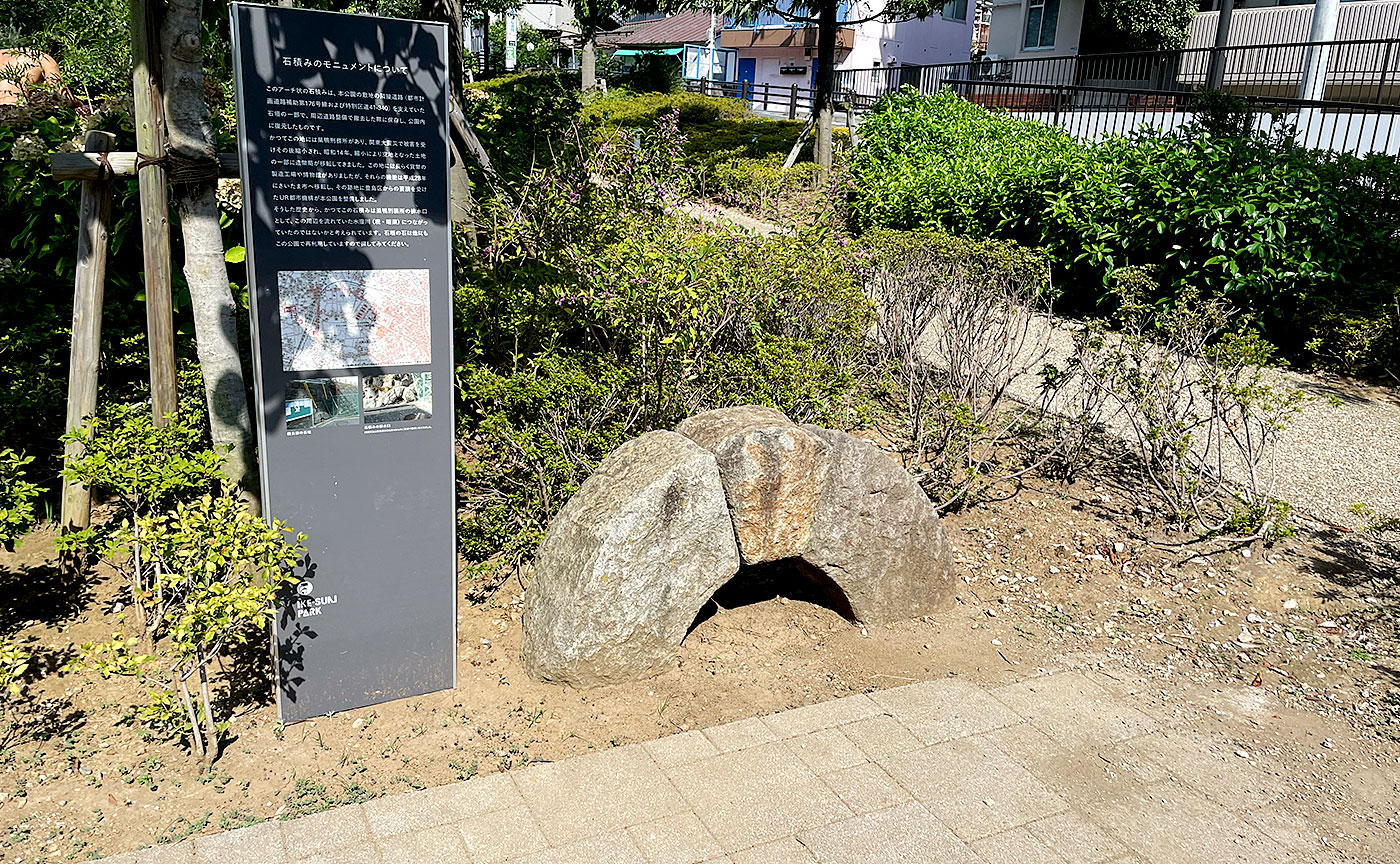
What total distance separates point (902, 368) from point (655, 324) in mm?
2159

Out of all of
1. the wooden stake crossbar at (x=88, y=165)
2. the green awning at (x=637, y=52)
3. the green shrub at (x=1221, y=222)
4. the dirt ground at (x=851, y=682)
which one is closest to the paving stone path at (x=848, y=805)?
the dirt ground at (x=851, y=682)

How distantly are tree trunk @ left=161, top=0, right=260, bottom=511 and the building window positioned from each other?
86.3ft

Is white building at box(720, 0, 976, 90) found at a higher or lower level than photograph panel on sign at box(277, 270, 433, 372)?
higher

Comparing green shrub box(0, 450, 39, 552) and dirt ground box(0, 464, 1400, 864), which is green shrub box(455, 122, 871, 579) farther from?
green shrub box(0, 450, 39, 552)

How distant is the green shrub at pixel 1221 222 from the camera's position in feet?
26.6

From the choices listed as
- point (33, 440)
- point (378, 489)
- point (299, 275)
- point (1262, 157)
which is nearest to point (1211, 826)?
point (378, 489)

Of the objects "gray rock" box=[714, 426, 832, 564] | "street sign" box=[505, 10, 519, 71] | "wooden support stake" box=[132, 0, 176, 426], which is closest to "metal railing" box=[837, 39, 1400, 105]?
"gray rock" box=[714, 426, 832, 564]

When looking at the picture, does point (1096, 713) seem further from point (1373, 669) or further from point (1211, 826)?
point (1373, 669)

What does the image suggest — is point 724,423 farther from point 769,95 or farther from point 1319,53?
point 769,95

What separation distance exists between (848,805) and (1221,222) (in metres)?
6.89

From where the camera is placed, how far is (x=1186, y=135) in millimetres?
10086

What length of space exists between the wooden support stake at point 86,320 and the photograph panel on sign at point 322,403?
61.2 inches

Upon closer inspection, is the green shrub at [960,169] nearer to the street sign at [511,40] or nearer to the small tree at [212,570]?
the small tree at [212,570]

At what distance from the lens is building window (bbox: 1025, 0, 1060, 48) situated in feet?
84.9
